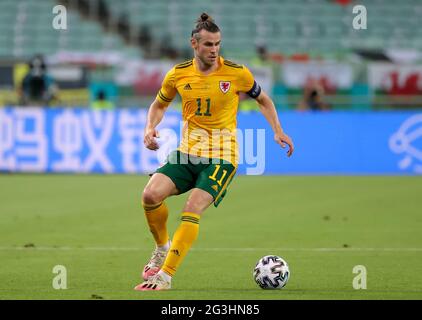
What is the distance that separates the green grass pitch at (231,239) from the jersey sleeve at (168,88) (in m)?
1.71

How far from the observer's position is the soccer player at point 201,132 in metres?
8.84

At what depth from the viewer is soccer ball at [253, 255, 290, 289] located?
8594mm

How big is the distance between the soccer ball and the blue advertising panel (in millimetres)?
14177

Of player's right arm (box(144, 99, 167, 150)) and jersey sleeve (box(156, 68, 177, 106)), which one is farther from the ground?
jersey sleeve (box(156, 68, 177, 106))

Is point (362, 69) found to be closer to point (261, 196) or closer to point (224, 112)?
point (261, 196)

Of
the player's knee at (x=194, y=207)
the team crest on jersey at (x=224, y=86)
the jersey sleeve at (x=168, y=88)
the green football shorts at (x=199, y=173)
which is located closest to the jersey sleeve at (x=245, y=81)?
the team crest on jersey at (x=224, y=86)

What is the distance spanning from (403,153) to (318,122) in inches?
83.8

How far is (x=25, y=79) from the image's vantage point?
1049 inches

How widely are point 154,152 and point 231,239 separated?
10.7m

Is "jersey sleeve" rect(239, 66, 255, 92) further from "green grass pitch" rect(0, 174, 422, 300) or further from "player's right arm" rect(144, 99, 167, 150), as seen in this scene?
"green grass pitch" rect(0, 174, 422, 300)

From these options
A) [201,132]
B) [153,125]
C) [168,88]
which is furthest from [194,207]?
[168,88]

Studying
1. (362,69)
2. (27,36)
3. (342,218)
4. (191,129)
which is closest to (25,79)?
(27,36)

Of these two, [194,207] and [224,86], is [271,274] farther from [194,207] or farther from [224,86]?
[224,86]

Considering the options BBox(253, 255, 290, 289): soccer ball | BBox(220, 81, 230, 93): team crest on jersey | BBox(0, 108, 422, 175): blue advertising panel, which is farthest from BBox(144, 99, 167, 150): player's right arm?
BBox(0, 108, 422, 175): blue advertising panel
